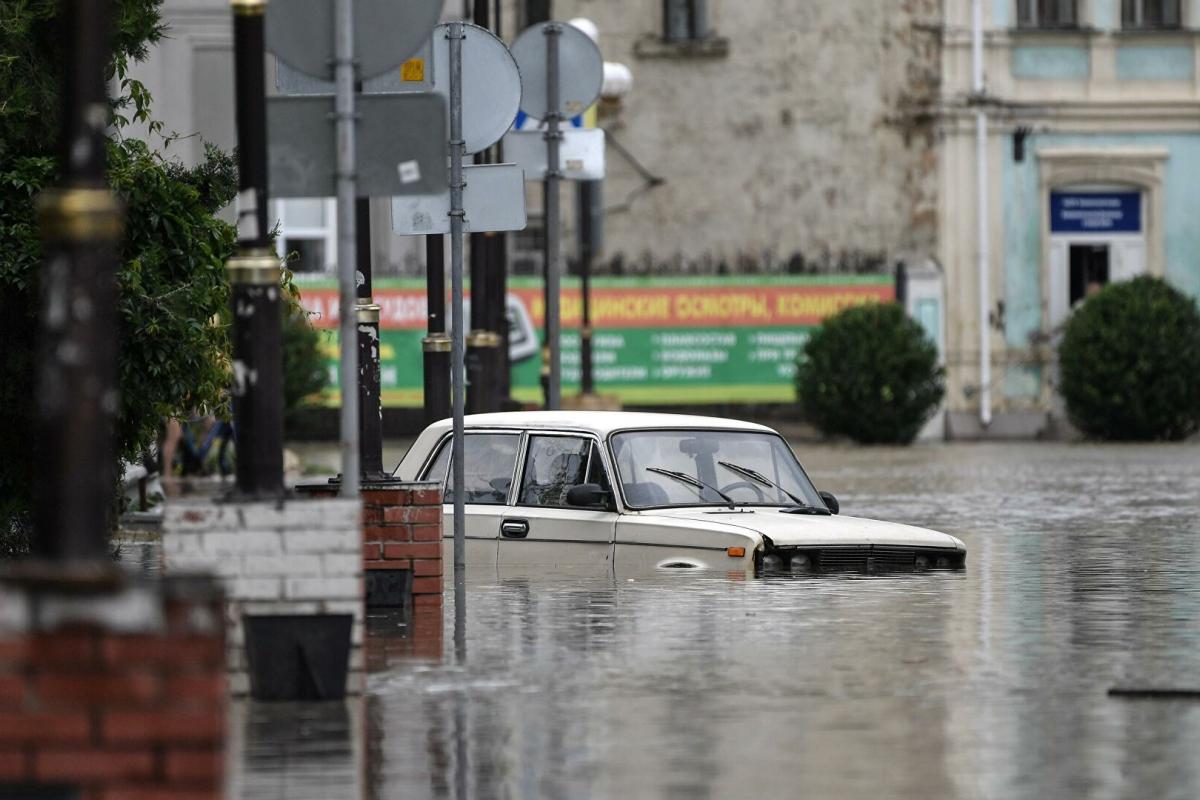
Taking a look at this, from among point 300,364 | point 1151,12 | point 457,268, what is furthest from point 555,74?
point 1151,12

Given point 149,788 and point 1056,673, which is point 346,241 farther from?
point 149,788

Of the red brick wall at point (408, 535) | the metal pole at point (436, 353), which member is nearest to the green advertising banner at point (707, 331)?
the metal pole at point (436, 353)

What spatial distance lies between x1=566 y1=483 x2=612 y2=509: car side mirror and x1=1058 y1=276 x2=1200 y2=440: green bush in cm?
2364

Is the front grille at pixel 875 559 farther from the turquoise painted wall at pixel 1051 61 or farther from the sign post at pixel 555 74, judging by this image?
the turquoise painted wall at pixel 1051 61

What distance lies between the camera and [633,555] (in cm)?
1377

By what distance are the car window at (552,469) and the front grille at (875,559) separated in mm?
1425

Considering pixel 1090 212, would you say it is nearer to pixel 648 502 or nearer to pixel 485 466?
pixel 485 466

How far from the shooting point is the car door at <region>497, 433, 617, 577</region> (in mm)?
13969

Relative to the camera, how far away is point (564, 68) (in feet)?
56.6

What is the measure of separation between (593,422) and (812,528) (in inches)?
58.3

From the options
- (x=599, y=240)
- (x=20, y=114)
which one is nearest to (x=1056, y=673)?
(x=20, y=114)

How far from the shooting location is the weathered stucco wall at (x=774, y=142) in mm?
42125

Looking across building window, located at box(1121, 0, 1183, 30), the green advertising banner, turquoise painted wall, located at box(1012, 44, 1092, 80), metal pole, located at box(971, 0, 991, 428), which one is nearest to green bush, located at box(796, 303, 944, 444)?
the green advertising banner

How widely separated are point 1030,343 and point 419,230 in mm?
29239
